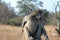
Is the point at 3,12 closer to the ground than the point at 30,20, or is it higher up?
closer to the ground

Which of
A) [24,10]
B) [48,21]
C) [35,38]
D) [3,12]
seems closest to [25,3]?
[24,10]

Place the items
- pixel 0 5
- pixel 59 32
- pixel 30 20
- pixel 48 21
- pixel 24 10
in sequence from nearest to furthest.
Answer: pixel 30 20, pixel 59 32, pixel 48 21, pixel 24 10, pixel 0 5

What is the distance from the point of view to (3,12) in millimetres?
50500

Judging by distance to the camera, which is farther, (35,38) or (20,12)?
(20,12)

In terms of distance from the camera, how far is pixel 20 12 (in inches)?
1871

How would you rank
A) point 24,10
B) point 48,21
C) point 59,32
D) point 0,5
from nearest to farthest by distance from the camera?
point 59,32 → point 48,21 → point 24,10 → point 0,5

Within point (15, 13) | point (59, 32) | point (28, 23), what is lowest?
point (15, 13)

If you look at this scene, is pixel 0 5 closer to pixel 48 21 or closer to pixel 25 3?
pixel 25 3

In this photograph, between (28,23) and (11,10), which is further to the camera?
(11,10)

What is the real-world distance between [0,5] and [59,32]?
1448 inches

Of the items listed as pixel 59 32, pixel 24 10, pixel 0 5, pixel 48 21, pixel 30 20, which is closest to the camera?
pixel 30 20

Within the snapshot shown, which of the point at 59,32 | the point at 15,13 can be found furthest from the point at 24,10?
the point at 59,32

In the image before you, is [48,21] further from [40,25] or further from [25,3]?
[40,25]

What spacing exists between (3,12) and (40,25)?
44.4m
